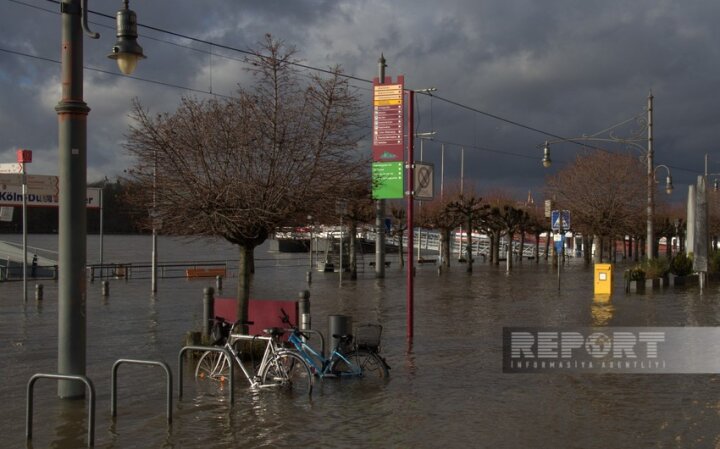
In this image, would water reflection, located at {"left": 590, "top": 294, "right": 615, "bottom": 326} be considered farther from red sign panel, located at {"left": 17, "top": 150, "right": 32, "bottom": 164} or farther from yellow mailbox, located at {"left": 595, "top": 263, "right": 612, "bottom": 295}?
red sign panel, located at {"left": 17, "top": 150, "right": 32, "bottom": 164}

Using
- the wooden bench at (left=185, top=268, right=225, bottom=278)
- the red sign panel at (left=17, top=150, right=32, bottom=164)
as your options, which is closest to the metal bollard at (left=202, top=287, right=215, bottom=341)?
the red sign panel at (left=17, top=150, right=32, bottom=164)

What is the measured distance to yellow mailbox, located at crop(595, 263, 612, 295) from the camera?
26.2 m

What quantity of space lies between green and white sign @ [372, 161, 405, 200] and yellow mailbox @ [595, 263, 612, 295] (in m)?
7.62

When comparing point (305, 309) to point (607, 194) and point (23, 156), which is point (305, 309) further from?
point (607, 194)

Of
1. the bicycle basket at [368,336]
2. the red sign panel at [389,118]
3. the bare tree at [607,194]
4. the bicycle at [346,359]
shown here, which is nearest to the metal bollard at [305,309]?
the bicycle at [346,359]

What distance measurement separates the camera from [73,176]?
30.2 ft

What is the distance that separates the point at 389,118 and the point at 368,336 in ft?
18.0

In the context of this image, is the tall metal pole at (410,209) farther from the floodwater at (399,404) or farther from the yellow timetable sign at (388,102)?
the floodwater at (399,404)

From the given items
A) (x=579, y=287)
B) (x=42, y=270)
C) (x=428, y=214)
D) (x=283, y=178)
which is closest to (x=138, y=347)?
(x=283, y=178)

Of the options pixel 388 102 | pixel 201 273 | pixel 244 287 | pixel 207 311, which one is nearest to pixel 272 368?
pixel 207 311

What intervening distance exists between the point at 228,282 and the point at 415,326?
67.4 ft

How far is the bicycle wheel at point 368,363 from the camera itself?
11.2 metres

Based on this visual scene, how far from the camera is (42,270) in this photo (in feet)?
147

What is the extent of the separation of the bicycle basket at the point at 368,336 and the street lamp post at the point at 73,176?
358cm
